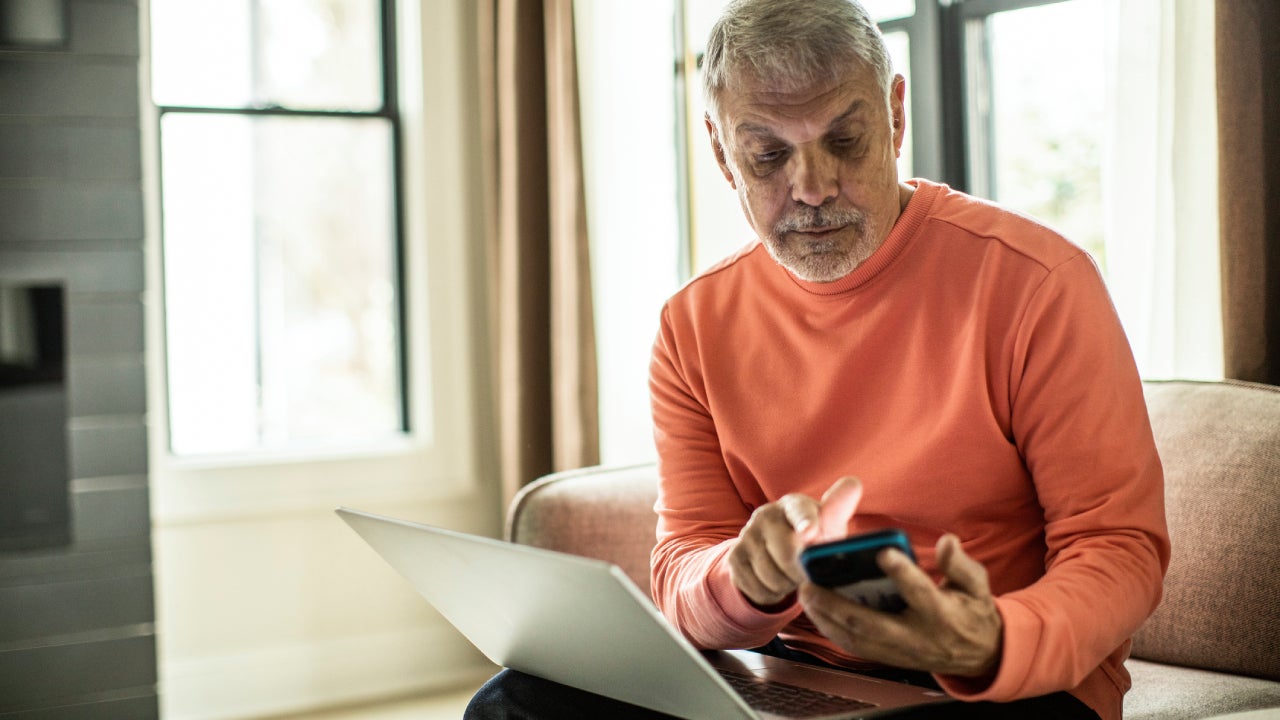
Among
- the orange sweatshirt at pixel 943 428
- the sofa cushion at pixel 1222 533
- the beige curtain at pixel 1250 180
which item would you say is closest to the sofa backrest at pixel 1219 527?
the sofa cushion at pixel 1222 533

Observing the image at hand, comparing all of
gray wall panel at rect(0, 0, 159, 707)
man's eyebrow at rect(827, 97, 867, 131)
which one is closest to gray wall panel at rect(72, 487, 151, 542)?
gray wall panel at rect(0, 0, 159, 707)

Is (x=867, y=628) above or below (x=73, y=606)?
above

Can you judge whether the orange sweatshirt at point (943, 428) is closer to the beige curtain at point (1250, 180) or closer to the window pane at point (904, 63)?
the beige curtain at point (1250, 180)

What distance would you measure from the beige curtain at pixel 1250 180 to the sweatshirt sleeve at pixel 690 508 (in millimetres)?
887

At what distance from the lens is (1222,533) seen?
154cm

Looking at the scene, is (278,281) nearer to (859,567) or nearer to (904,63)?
(904,63)

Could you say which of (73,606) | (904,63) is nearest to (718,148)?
(904,63)

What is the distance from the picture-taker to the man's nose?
1.27 metres

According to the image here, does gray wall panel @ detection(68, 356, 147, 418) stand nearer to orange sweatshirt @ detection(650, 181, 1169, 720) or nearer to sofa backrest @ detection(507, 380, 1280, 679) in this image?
orange sweatshirt @ detection(650, 181, 1169, 720)

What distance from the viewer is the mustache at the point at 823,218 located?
4.25ft

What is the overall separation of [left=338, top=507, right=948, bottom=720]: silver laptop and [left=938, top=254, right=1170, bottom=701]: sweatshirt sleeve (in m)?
0.11

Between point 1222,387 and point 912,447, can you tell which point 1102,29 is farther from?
point 912,447

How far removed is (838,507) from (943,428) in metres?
0.33

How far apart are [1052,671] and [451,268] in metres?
2.67
